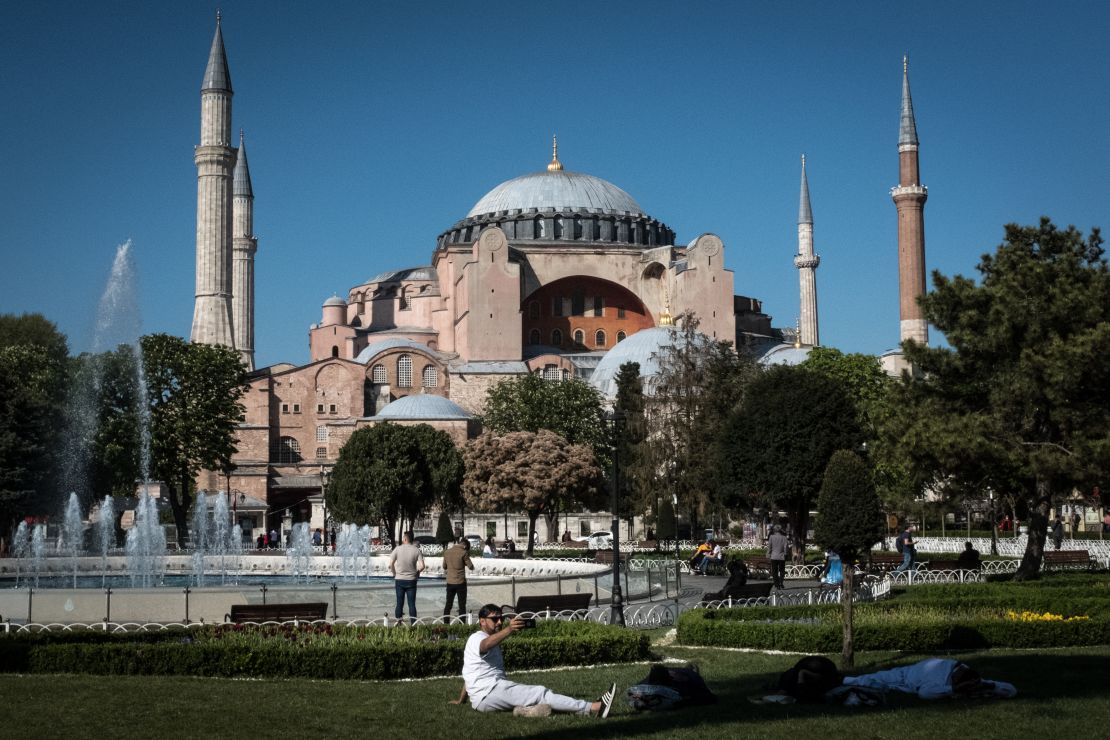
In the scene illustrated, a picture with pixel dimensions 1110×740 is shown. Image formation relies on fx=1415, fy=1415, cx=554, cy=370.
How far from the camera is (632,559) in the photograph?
2875 cm

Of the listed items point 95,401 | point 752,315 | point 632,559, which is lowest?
point 632,559

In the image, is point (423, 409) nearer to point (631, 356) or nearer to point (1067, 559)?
point (631, 356)

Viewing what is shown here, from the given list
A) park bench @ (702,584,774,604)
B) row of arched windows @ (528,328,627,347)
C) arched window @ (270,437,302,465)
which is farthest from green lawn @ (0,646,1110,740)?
row of arched windows @ (528,328,627,347)

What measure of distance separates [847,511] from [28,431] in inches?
769

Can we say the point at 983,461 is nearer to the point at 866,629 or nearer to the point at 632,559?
the point at 866,629

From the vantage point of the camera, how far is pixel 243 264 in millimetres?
59656

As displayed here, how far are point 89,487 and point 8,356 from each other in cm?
386

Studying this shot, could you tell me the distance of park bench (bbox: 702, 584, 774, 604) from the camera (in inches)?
600

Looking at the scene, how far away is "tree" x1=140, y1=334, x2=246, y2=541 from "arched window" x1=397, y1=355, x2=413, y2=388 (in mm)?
16458

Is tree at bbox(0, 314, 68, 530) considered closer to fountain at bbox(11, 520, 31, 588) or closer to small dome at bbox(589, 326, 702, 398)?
fountain at bbox(11, 520, 31, 588)

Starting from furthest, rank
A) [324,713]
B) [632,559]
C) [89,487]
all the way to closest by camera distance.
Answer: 1. [89,487]
2. [632,559]
3. [324,713]

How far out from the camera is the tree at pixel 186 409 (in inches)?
1422

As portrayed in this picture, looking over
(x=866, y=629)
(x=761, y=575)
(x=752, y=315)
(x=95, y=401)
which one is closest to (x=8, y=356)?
(x=95, y=401)

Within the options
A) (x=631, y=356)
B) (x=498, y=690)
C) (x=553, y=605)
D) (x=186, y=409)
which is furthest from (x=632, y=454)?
(x=498, y=690)
